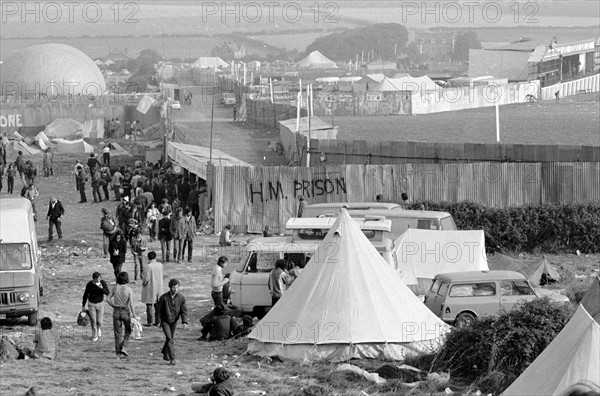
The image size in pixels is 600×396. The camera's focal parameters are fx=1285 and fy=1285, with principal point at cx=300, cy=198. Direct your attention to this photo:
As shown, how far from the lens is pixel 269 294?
18.8m

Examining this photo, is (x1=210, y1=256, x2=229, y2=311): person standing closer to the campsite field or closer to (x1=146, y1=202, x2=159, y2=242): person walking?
the campsite field

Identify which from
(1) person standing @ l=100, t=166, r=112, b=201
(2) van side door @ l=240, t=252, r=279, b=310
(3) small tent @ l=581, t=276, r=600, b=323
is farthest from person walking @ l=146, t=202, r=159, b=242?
(3) small tent @ l=581, t=276, r=600, b=323

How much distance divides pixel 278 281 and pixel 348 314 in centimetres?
215

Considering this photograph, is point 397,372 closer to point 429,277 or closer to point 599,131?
point 429,277

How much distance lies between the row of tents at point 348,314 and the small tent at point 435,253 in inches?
162

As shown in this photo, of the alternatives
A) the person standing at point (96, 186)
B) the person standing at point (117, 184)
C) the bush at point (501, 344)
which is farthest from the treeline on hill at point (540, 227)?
the person standing at point (96, 186)

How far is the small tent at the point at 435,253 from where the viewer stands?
2116 cm

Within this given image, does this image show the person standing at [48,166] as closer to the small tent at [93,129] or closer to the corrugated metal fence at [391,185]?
the corrugated metal fence at [391,185]

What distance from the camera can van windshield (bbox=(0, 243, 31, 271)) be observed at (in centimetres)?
1919

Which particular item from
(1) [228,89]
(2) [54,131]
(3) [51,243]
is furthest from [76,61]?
(3) [51,243]

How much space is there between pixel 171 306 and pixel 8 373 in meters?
2.14

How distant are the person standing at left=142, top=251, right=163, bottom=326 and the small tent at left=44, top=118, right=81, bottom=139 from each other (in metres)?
49.6

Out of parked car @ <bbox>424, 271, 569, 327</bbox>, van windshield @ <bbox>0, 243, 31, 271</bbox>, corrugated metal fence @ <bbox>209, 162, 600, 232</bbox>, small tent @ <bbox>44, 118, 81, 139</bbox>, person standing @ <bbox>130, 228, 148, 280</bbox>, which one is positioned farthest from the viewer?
small tent @ <bbox>44, 118, 81, 139</bbox>

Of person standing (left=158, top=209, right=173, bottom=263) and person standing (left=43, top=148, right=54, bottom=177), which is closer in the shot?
person standing (left=158, top=209, right=173, bottom=263)
